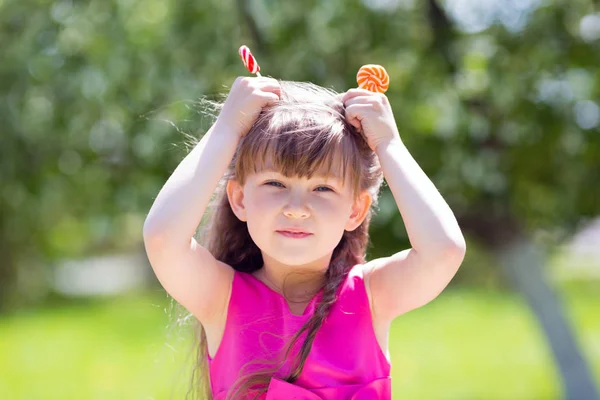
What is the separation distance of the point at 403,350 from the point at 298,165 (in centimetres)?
686

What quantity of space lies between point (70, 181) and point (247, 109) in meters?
2.95

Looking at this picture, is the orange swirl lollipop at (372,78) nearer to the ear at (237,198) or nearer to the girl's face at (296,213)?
the girl's face at (296,213)

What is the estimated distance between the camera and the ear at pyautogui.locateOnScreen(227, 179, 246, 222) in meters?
2.01

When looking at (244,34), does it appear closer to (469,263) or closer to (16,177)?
(16,177)

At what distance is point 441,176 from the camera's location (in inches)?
171

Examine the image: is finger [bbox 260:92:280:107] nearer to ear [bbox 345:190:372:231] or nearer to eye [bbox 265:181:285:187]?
eye [bbox 265:181:285:187]

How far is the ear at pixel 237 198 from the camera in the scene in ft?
6.61

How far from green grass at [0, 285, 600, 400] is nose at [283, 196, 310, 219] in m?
3.55

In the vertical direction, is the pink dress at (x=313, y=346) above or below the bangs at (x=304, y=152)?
below

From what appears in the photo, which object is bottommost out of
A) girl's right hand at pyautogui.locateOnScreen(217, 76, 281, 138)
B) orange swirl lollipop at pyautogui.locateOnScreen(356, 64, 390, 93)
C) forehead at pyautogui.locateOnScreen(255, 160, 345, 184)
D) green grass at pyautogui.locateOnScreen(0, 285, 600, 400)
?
green grass at pyautogui.locateOnScreen(0, 285, 600, 400)

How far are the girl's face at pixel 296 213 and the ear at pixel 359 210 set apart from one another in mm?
69

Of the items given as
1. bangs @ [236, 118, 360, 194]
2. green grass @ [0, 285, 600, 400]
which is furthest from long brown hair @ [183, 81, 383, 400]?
green grass @ [0, 285, 600, 400]

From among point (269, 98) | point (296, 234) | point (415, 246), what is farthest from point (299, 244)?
point (269, 98)

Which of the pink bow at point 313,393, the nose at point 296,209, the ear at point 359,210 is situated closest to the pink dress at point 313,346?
the pink bow at point 313,393
